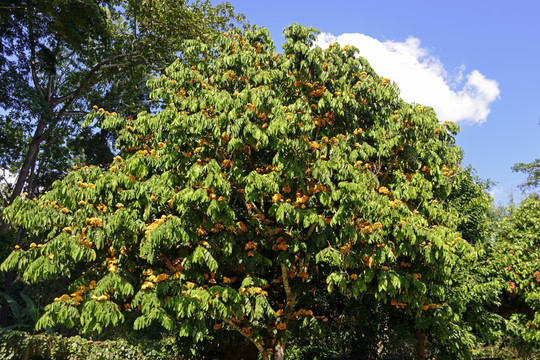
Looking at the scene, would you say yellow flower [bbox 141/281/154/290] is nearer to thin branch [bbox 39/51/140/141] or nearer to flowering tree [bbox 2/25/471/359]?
flowering tree [bbox 2/25/471/359]

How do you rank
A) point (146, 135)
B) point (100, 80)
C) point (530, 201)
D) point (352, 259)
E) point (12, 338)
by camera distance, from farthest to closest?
point (100, 80) → point (530, 201) → point (12, 338) → point (146, 135) → point (352, 259)

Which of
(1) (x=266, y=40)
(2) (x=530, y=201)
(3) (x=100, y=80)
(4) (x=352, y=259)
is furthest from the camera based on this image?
(3) (x=100, y=80)

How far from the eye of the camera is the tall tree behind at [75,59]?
455 inches

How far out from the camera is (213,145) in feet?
22.0

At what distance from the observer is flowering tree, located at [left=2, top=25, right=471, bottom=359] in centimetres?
557

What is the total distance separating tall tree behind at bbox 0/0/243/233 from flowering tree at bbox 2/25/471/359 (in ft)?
18.8

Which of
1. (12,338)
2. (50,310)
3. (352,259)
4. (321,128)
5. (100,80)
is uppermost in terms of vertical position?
(100,80)

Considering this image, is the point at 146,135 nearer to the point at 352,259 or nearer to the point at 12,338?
the point at 352,259

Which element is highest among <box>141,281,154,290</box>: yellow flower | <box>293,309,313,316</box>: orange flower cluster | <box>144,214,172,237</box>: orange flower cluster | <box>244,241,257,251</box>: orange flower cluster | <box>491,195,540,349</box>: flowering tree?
<box>491,195,540,349</box>: flowering tree

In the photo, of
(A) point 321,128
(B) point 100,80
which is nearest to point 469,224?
(A) point 321,128

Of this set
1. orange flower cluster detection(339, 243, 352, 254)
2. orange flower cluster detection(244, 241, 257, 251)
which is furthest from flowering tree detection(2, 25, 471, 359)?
orange flower cluster detection(244, 241, 257, 251)

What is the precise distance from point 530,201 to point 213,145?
920 cm

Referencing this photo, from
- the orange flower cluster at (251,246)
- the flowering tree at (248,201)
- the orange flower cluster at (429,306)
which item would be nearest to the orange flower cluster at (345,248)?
the flowering tree at (248,201)

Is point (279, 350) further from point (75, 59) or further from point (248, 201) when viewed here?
point (75, 59)
